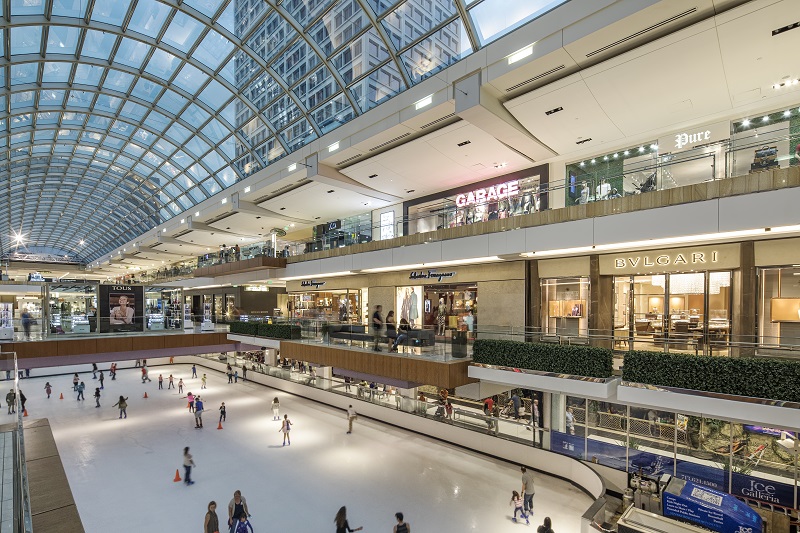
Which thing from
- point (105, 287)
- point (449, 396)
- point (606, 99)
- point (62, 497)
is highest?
point (606, 99)

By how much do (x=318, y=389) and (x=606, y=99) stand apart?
2124 cm

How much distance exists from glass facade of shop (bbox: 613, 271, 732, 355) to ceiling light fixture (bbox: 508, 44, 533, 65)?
8.56 meters

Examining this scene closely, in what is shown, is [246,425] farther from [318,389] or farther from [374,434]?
[374,434]

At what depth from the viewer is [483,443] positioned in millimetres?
15961

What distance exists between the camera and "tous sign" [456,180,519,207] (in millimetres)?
18953

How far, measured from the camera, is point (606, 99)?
502 inches

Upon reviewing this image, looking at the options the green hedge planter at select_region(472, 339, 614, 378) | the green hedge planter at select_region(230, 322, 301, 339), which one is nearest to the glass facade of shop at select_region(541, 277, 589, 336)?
the green hedge planter at select_region(472, 339, 614, 378)

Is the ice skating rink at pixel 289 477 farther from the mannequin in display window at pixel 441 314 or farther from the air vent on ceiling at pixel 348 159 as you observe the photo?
the air vent on ceiling at pixel 348 159

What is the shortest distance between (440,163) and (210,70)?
49.5 ft

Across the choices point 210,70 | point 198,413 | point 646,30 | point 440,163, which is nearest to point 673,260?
point 646,30

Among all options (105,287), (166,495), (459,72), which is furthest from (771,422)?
(105,287)

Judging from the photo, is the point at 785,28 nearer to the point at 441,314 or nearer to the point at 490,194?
the point at 490,194

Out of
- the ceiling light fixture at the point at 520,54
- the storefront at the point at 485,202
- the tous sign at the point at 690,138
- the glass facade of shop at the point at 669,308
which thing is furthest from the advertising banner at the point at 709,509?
the tous sign at the point at 690,138

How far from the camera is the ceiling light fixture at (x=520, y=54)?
11680 millimetres
